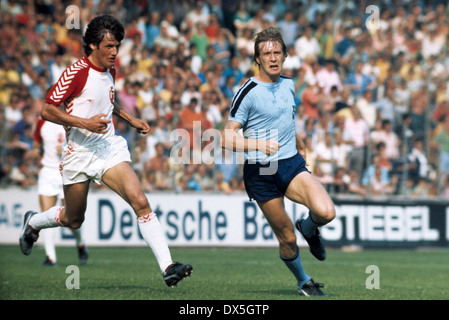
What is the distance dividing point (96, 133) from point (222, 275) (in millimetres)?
3703

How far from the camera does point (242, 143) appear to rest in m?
8.50

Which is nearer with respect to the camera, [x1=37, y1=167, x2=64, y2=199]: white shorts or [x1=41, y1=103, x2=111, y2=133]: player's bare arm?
[x1=41, y1=103, x2=111, y2=133]: player's bare arm

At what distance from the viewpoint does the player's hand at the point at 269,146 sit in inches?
325

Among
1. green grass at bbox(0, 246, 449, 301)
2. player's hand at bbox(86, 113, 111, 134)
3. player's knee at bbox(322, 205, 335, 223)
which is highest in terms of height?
player's hand at bbox(86, 113, 111, 134)

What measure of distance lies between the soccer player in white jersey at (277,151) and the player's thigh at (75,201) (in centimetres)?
165

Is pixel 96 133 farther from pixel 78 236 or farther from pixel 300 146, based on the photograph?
pixel 78 236

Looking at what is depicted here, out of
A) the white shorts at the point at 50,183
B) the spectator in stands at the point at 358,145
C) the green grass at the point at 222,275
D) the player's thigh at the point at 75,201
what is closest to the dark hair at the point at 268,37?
the player's thigh at the point at 75,201

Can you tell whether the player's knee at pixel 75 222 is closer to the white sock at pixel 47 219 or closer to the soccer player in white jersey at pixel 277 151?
the white sock at pixel 47 219

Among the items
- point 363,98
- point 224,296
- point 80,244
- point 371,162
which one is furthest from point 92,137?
point 363,98

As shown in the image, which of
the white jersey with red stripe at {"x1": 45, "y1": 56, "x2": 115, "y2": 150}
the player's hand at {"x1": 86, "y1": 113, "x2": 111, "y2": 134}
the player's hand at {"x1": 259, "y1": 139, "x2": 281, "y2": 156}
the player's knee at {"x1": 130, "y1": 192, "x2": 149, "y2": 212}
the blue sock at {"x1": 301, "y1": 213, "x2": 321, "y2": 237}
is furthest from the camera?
the blue sock at {"x1": 301, "y1": 213, "x2": 321, "y2": 237}

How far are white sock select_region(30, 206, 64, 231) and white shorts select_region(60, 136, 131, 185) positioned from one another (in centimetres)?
69

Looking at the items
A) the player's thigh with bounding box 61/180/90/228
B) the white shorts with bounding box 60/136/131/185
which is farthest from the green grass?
the white shorts with bounding box 60/136/131/185

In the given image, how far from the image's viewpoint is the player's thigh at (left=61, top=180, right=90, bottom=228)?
9117 mm

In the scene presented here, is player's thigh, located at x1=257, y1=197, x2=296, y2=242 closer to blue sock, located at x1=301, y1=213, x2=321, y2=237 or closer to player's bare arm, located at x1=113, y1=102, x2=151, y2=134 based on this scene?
blue sock, located at x1=301, y1=213, x2=321, y2=237
